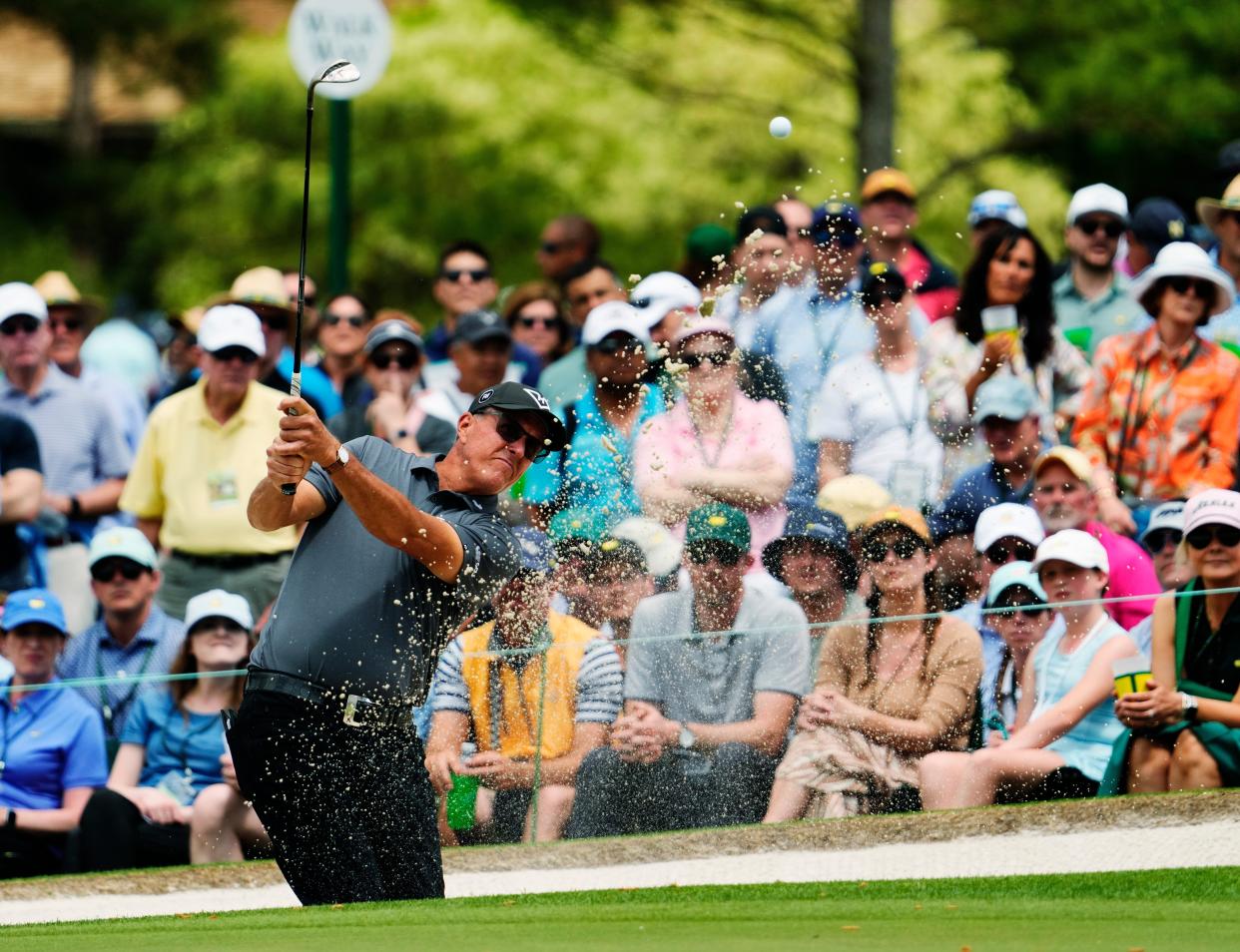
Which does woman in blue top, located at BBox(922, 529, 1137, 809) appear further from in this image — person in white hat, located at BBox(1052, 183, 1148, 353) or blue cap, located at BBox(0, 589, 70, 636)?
blue cap, located at BBox(0, 589, 70, 636)

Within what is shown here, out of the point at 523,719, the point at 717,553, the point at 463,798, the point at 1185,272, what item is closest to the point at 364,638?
the point at 523,719

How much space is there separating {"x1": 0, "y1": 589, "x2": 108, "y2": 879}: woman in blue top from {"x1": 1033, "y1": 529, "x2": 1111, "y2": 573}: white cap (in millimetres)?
3853

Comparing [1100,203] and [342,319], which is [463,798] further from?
[1100,203]

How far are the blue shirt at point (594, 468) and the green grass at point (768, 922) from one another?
236cm

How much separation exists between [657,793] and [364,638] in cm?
219

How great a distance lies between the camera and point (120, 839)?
29.9 feet

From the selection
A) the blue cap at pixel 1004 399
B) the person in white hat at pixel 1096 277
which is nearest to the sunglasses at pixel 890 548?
the blue cap at pixel 1004 399

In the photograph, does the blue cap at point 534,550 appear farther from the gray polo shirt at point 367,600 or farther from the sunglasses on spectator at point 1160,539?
the sunglasses on spectator at point 1160,539

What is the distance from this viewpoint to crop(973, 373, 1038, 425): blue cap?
390 inches

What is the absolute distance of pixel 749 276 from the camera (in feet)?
34.7

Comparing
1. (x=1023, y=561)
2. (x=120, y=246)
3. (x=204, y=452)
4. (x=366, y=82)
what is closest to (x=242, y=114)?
(x=120, y=246)

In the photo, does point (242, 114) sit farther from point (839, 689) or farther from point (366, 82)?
point (839, 689)

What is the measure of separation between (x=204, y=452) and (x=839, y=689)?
350 centimetres

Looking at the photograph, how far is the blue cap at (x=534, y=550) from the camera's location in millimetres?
9117
